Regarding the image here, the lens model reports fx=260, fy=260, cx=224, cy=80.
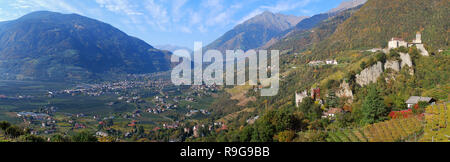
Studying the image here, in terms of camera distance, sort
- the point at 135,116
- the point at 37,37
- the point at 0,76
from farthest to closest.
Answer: the point at 37,37, the point at 0,76, the point at 135,116

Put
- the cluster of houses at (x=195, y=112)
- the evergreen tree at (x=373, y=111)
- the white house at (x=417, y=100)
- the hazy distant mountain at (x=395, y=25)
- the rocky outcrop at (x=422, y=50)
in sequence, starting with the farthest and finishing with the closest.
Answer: the cluster of houses at (x=195, y=112) → the hazy distant mountain at (x=395, y=25) → the rocky outcrop at (x=422, y=50) → the white house at (x=417, y=100) → the evergreen tree at (x=373, y=111)

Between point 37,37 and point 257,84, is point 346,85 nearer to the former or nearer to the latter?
point 257,84

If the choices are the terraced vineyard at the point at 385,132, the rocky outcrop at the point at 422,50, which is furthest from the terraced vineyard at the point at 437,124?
the rocky outcrop at the point at 422,50

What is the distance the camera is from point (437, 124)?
57.1 ft

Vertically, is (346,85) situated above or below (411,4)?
below

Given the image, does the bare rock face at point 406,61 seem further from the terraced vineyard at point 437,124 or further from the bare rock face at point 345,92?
the terraced vineyard at point 437,124

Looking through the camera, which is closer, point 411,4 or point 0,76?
point 411,4

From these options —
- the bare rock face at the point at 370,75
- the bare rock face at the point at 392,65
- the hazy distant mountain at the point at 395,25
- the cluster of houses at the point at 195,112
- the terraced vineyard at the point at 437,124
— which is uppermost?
the hazy distant mountain at the point at 395,25

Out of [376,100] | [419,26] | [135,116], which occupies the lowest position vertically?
[135,116]

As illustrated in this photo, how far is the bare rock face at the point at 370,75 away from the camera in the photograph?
127ft

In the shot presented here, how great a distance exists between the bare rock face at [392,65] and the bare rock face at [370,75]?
2.50 ft

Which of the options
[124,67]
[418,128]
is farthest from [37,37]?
[418,128]
